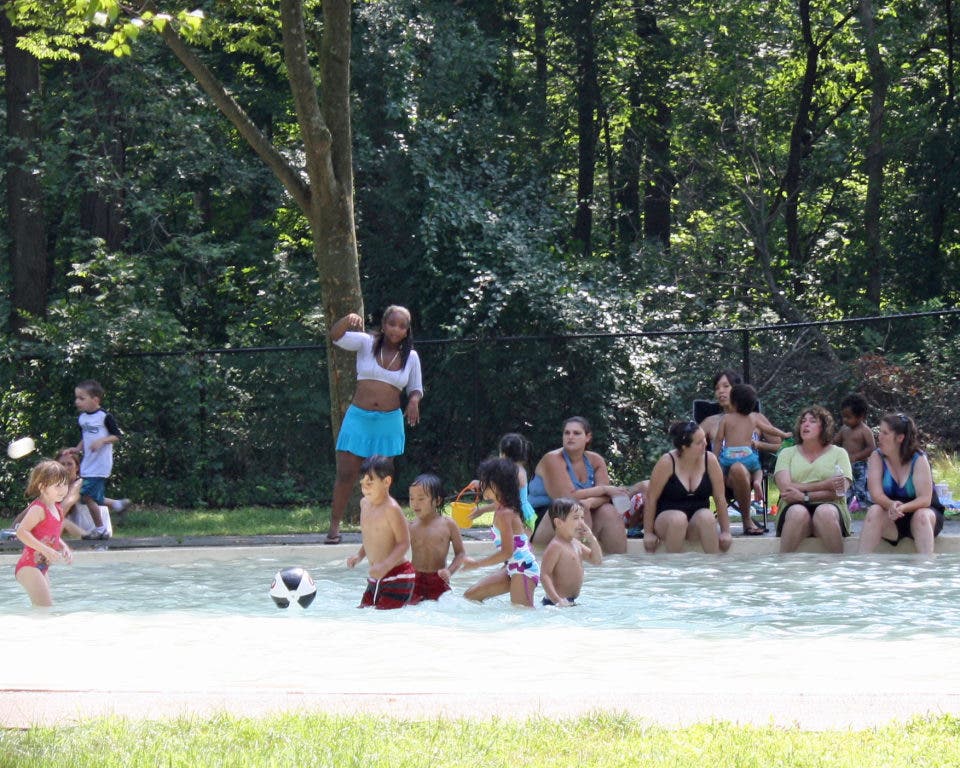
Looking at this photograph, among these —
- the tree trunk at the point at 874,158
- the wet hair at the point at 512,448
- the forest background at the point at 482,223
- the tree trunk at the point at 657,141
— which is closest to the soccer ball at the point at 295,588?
the wet hair at the point at 512,448

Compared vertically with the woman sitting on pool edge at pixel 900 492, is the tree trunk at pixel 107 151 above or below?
above

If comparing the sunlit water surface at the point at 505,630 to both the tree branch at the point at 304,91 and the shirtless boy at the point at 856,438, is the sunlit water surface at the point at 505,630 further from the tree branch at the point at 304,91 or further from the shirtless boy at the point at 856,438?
the tree branch at the point at 304,91

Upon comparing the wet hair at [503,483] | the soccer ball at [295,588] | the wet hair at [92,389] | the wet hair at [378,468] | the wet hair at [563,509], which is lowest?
the soccer ball at [295,588]

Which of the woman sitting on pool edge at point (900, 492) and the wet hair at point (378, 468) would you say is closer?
the wet hair at point (378, 468)

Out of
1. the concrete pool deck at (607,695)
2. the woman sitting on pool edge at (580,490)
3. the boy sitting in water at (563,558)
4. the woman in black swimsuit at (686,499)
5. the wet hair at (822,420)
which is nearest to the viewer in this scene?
the concrete pool deck at (607,695)

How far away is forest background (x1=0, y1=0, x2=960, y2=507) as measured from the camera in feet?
55.3

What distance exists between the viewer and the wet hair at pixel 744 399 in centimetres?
1282

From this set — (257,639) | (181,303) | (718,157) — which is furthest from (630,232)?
(257,639)

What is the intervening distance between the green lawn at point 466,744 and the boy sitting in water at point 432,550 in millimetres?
4301

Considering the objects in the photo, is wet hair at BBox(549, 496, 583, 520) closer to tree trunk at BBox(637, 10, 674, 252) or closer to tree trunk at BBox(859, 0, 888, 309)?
tree trunk at BBox(637, 10, 674, 252)

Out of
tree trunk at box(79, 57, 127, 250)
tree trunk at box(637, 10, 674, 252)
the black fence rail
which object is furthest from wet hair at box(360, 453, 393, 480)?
tree trunk at box(637, 10, 674, 252)

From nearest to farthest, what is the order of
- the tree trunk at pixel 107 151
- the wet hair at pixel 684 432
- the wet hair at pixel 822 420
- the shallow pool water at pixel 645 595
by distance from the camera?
the shallow pool water at pixel 645 595, the wet hair at pixel 684 432, the wet hair at pixel 822 420, the tree trunk at pixel 107 151

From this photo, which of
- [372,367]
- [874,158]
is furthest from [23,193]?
[874,158]

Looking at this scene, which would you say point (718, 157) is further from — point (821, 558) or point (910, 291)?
point (821, 558)
